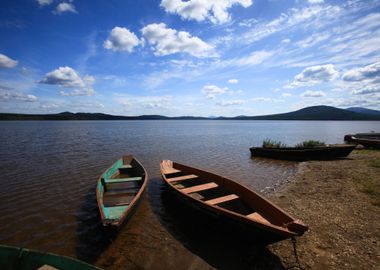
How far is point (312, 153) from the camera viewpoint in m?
21.1

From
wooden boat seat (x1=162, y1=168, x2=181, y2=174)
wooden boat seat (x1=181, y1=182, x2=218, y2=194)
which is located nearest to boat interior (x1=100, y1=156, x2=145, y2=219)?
wooden boat seat (x1=162, y1=168, x2=181, y2=174)

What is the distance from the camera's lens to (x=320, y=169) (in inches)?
655

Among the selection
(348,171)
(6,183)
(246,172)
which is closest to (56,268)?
(6,183)

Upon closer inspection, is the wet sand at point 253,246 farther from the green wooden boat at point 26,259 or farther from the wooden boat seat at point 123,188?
the green wooden boat at point 26,259

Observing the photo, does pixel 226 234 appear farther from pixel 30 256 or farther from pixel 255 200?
pixel 30 256

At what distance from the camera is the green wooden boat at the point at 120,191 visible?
271 inches

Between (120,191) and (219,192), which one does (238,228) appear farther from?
(120,191)

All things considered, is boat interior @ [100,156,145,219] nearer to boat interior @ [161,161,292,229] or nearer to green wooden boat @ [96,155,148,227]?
green wooden boat @ [96,155,148,227]

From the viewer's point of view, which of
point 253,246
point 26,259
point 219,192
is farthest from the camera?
point 219,192

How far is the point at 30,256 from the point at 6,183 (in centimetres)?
1169

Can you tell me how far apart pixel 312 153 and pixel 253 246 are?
58.2ft

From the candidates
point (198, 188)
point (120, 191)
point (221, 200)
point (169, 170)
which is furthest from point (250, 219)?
point (169, 170)

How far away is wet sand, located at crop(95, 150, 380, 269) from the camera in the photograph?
5.86 meters

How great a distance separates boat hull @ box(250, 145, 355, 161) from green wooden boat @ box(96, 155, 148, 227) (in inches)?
588
